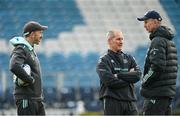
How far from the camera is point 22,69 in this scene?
661 cm

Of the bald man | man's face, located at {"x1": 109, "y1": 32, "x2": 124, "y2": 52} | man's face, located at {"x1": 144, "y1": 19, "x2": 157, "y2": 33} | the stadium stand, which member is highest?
the stadium stand

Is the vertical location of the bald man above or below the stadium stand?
below

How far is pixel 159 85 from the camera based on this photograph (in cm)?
685

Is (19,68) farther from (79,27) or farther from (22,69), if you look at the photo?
(79,27)

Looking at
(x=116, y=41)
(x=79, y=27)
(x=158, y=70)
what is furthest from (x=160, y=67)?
(x=79, y=27)

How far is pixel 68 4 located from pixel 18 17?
97.9 inches

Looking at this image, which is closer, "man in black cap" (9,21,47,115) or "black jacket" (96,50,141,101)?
"man in black cap" (9,21,47,115)

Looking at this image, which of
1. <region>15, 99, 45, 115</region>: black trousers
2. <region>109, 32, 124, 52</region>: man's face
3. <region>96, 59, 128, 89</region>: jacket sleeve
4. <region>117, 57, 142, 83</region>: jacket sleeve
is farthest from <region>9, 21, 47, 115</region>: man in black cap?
<region>117, 57, 142, 83</region>: jacket sleeve

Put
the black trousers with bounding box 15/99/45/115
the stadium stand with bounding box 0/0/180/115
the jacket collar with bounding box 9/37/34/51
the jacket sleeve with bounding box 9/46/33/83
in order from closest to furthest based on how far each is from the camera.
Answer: the jacket sleeve with bounding box 9/46/33/83 → the black trousers with bounding box 15/99/45/115 → the jacket collar with bounding box 9/37/34/51 → the stadium stand with bounding box 0/0/180/115

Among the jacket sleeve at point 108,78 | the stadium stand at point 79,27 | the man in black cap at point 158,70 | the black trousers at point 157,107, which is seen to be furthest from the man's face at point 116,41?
the stadium stand at point 79,27

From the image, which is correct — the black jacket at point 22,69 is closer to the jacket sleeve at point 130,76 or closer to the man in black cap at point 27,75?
the man in black cap at point 27,75

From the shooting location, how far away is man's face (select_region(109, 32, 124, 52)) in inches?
271

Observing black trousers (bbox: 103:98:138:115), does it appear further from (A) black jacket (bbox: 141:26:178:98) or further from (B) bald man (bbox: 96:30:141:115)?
(A) black jacket (bbox: 141:26:178:98)

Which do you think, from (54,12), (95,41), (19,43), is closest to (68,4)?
(54,12)
